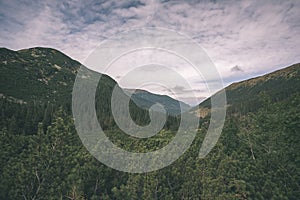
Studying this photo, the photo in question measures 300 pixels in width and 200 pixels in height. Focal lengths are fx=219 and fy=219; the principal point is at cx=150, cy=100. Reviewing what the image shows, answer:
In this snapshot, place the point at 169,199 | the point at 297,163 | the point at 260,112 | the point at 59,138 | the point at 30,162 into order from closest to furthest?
the point at 30,162 < the point at 59,138 < the point at 169,199 < the point at 297,163 < the point at 260,112

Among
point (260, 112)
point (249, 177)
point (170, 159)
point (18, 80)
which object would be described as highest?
point (18, 80)

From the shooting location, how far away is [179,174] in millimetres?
15938

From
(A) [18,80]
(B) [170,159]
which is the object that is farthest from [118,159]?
(A) [18,80]

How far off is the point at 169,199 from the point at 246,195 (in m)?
5.39

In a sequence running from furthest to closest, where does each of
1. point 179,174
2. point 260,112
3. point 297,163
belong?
point 260,112 < point 297,163 < point 179,174

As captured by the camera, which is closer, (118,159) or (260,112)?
(118,159)

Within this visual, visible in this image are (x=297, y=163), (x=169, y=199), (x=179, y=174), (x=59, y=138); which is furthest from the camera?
(x=297, y=163)

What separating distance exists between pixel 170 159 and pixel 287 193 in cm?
799

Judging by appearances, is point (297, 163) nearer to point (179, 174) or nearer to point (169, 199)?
point (179, 174)

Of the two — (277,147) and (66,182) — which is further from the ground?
(66,182)

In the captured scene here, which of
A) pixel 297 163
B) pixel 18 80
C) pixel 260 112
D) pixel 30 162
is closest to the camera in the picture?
pixel 30 162

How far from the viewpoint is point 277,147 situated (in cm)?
1795

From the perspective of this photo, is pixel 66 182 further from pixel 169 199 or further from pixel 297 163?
pixel 297 163

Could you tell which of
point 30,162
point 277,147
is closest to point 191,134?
point 277,147
